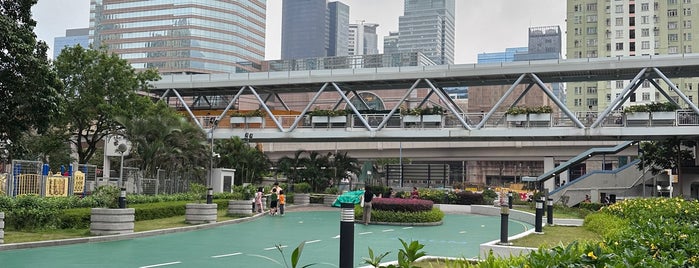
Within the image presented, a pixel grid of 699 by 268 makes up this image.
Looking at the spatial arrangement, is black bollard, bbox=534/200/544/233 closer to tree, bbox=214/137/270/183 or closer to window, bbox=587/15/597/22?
tree, bbox=214/137/270/183

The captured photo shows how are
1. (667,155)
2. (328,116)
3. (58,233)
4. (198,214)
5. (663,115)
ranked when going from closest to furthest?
(58,233)
(198,214)
(663,115)
(667,155)
(328,116)

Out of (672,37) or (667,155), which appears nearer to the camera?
(667,155)

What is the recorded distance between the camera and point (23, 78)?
2377 cm

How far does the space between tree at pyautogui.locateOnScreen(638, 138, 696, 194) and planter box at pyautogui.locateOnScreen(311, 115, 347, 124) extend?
64.0 ft

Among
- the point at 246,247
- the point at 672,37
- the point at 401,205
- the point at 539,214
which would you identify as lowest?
the point at 246,247

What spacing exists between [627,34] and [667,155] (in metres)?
68.6

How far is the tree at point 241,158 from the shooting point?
42031mm

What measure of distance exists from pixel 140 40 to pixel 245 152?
116 m

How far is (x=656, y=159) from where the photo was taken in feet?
145

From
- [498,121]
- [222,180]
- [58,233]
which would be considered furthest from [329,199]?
[58,233]

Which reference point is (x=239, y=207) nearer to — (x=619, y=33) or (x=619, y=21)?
(x=619, y=33)

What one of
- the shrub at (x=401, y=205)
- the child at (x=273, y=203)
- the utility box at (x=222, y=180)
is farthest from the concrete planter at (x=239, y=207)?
the utility box at (x=222, y=180)

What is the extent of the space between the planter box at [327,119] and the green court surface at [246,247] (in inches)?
711

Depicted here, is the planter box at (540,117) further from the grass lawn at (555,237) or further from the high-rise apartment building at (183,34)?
the high-rise apartment building at (183,34)
